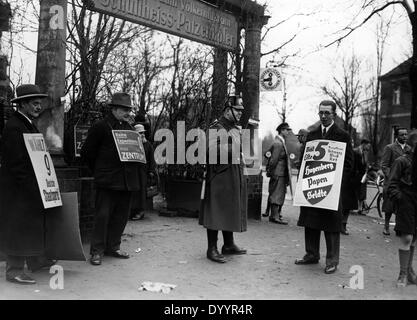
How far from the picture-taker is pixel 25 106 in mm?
5492

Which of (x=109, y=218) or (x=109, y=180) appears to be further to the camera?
(x=109, y=218)

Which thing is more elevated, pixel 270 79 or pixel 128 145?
pixel 270 79

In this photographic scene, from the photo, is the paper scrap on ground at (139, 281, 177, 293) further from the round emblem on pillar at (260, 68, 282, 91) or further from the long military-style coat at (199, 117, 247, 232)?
the round emblem on pillar at (260, 68, 282, 91)

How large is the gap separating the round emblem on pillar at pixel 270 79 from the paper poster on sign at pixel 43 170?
583 cm

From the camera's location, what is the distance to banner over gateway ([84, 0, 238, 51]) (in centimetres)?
805

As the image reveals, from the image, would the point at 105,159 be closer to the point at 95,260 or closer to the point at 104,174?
the point at 104,174

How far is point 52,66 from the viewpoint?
23.1 feet

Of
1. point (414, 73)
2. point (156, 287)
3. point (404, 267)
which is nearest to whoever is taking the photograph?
point (156, 287)

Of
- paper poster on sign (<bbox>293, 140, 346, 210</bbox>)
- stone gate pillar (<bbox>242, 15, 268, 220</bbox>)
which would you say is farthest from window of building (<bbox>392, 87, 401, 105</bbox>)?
paper poster on sign (<bbox>293, 140, 346, 210</bbox>)

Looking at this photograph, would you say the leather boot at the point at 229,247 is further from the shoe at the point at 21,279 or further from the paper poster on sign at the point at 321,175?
the shoe at the point at 21,279

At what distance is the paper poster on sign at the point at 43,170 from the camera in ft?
17.4

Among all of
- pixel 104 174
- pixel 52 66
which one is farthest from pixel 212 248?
pixel 52 66

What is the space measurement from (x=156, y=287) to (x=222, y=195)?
69.1 inches

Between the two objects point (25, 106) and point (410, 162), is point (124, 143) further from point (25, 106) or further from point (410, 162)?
point (410, 162)
